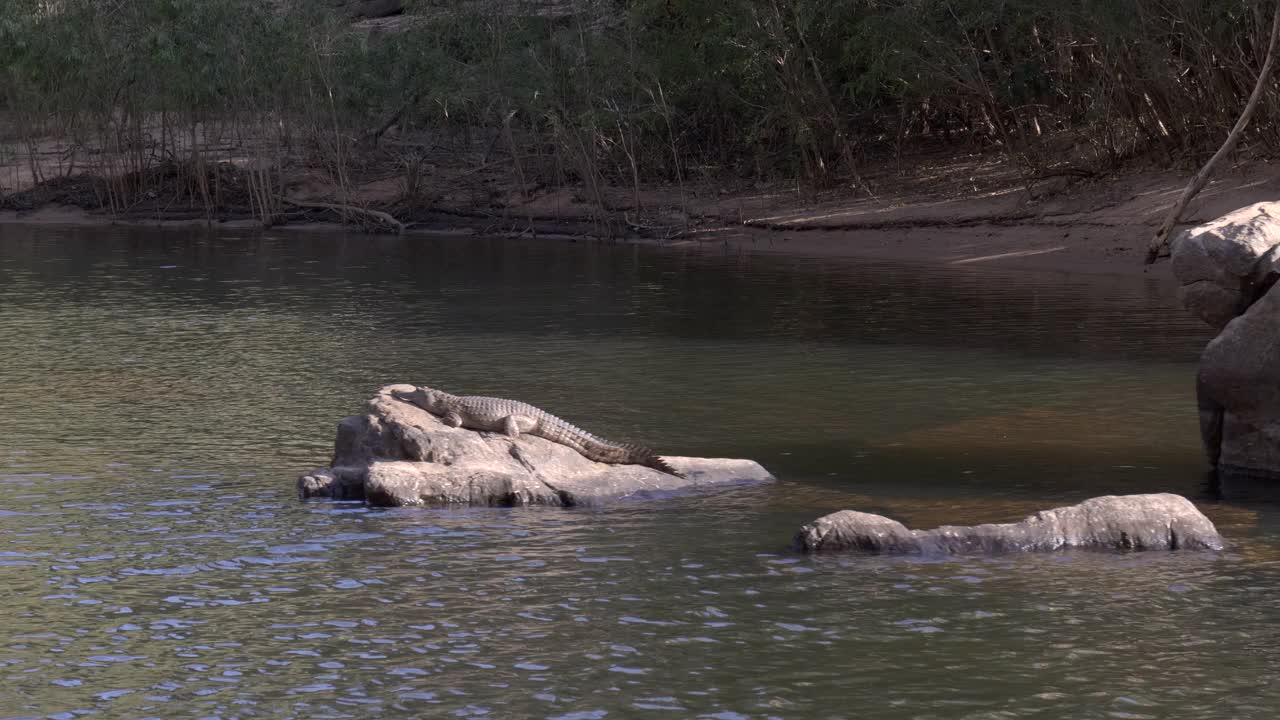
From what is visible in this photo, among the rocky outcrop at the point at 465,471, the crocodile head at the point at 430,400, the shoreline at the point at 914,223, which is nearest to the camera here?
the rocky outcrop at the point at 465,471

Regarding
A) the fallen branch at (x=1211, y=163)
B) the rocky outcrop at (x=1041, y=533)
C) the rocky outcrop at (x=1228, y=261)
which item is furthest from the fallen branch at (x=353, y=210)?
the rocky outcrop at (x=1041, y=533)

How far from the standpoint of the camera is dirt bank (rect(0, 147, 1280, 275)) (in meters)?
33.7

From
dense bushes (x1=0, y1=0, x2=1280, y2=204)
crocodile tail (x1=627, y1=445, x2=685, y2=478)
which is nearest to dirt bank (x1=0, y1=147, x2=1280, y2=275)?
dense bushes (x1=0, y1=0, x2=1280, y2=204)

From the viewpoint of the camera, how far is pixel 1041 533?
38.9 ft

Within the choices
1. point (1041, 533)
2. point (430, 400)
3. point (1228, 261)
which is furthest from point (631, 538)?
point (1228, 261)

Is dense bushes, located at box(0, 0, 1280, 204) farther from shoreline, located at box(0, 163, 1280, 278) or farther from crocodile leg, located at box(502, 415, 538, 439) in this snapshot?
crocodile leg, located at box(502, 415, 538, 439)

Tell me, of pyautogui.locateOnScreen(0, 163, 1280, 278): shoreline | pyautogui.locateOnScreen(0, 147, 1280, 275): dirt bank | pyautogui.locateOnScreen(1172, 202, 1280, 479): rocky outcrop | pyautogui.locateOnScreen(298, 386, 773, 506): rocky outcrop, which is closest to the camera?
pyautogui.locateOnScreen(298, 386, 773, 506): rocky outcrop

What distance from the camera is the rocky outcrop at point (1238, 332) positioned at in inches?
573

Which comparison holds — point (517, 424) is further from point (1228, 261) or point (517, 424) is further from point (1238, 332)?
point (1228, 261)

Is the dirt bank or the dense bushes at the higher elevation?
the dense bushes

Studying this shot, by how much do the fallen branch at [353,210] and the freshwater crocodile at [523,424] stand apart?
102 feet

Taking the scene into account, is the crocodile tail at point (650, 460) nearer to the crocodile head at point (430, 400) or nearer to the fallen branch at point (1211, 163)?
the crocodile head at point (430, 400)

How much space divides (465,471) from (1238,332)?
22.3 feet

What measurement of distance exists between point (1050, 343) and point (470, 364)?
7.83 metres
